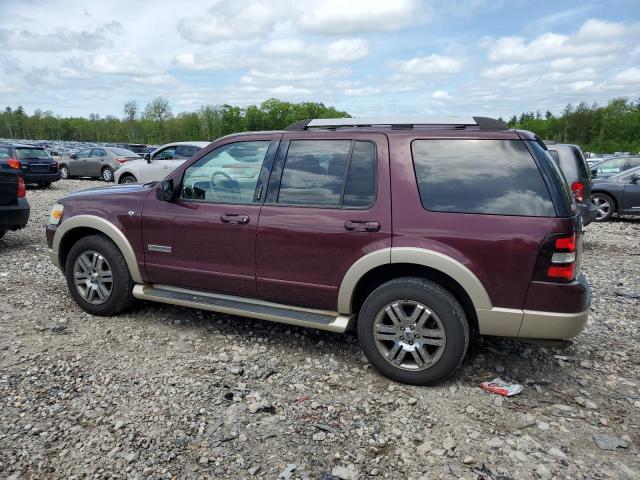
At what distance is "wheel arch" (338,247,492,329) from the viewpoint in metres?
3.47

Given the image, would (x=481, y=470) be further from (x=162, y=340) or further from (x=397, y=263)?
(x=162, y=340)

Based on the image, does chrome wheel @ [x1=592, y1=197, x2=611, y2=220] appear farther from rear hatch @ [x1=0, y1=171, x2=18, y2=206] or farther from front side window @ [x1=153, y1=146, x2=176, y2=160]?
rear hatch @ [x1=0, y1=171, x2=18, y2=206]

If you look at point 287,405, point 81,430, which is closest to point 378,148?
point 287,405

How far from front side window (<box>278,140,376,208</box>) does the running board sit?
2.80 ft

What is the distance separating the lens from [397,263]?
370 cm

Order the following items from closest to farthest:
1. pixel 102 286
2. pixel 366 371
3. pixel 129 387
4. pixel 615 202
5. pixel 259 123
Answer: pixel 129 387 < pixel 366 371 < pixel 102 286 < pixel 615 202 < pixel 259 123

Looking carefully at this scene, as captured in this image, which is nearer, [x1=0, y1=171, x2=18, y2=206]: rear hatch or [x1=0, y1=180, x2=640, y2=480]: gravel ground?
[x1=0, y1=180, x2=640, y2=480]: gravel ground

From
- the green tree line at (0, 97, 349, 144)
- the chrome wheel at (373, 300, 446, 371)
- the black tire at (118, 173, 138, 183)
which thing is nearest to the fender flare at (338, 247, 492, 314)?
the chrome wheel at (373, 300, 446, 371)

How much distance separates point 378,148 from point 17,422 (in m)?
3.04

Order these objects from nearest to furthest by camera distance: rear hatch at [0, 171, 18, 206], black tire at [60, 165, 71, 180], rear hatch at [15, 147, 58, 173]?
1. rear hatch at [0, 171, 18, 206]
2. rear hatch at [15, 147, 58, 173]
3. black tire at [60, 165, 71, 180]

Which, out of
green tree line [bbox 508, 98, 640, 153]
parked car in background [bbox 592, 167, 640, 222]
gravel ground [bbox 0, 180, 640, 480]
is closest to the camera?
gravel ground [bbox 0, 180, 640, 480]

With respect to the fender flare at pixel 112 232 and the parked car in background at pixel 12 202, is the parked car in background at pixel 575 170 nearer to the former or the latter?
the fender flare at pixel 112 232

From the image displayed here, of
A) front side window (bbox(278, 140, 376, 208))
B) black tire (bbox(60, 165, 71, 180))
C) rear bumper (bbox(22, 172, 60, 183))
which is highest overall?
front side window (bbox(278, 140, 376, 208))

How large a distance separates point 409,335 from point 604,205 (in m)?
10.4
